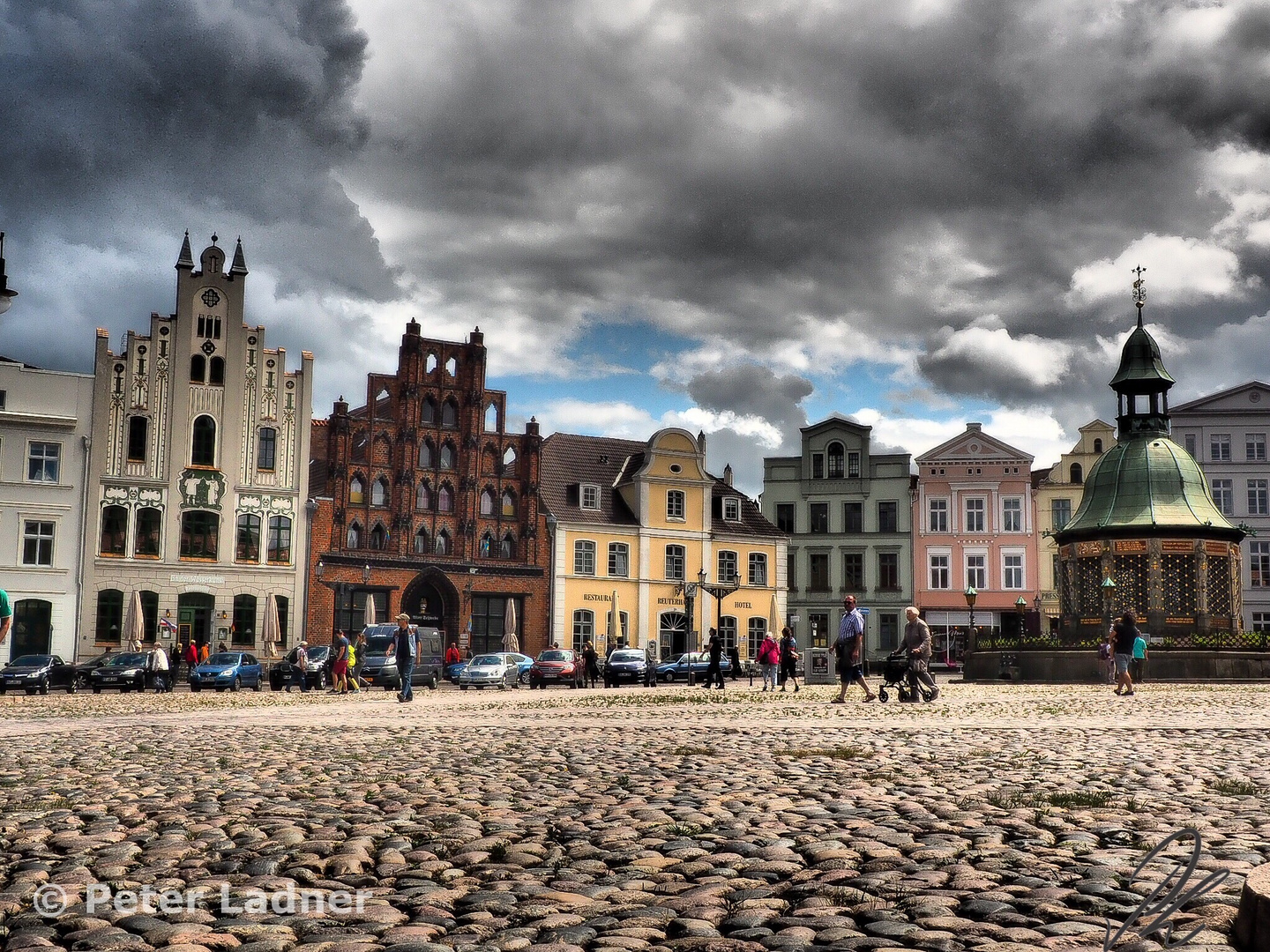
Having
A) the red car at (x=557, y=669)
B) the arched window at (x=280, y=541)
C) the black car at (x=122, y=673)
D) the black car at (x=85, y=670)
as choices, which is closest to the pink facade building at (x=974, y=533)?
the red car at (x=557, y=669)

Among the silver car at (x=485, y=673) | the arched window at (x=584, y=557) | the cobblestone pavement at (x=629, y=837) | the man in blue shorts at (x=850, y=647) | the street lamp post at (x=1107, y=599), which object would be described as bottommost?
the silver car at (x=485, y=673)

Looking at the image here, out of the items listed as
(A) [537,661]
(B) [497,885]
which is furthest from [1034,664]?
(B) [497,885]

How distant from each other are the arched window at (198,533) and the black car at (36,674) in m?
12.7

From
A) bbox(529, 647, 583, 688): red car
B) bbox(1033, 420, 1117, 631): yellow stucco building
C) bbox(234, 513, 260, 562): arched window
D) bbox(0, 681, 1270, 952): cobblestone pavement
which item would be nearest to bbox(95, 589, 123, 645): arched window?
bbox(234, 513, 260, 562): arched window

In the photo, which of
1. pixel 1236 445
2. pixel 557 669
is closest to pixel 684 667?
pixel 557 669

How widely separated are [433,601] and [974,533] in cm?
2965

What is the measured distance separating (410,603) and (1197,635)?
109 ft

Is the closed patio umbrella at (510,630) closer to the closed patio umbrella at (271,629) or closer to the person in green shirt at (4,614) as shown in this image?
the closed patio umbrella at (271,629)

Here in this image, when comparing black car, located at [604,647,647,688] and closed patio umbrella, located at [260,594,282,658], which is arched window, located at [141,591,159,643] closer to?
closed patio umbrella, located at [260,594,282,658]

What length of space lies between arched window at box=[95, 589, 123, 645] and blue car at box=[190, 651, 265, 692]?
873 cm

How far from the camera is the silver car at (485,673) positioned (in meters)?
45.9

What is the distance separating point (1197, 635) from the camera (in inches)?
1521

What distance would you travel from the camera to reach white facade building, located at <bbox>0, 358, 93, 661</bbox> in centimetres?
5072

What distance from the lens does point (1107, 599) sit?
134 feet
